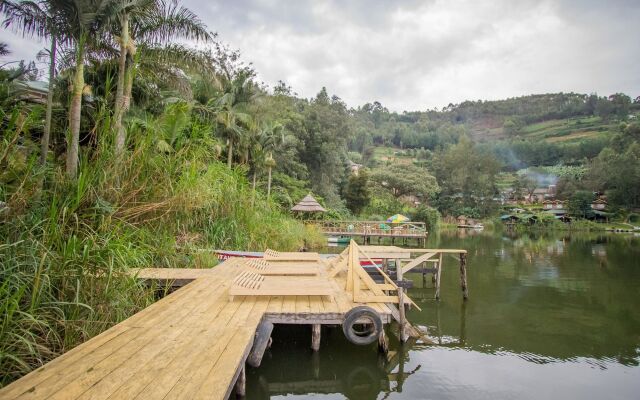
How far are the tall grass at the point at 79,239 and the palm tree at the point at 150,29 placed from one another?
337cm

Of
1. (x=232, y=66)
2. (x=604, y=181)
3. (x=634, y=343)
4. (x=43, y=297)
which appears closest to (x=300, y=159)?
(x=232, y=66)

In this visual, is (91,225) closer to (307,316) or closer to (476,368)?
(307,316)

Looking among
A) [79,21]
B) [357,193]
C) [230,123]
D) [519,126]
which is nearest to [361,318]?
[79,21]

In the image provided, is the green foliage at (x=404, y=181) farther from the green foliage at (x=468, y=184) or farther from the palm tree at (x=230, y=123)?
the palm tree at (x=230, y=123)

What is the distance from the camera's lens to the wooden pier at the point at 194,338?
2627mm

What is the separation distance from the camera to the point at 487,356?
6953 mm

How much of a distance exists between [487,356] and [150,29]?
1194 centimetres

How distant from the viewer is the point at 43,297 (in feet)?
12.3

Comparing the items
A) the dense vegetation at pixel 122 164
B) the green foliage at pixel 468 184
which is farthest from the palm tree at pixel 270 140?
the green foliage at pixel 468 184

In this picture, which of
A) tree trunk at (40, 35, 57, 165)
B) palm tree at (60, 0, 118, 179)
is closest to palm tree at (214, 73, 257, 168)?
tree trunk at (40, 35, 57, 165)

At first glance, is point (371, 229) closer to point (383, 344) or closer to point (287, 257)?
point (287, 257)

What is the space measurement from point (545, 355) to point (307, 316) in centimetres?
493

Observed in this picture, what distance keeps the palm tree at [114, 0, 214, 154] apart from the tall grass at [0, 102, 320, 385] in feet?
11.0

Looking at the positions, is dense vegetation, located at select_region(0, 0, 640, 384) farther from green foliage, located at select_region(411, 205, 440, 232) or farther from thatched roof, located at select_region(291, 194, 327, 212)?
green foliage, located at select_region(411, 205, 440, 232)
